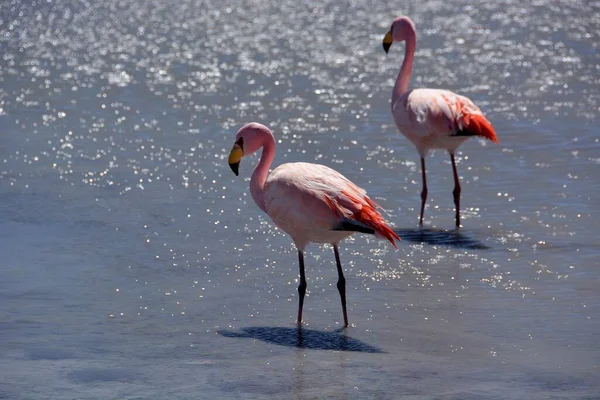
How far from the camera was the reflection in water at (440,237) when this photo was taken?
8.34 metres

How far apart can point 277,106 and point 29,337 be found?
676 centimetres

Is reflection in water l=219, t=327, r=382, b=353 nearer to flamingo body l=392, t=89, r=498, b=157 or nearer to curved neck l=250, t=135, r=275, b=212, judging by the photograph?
curved neck l=250, t=135, r=275, b=212

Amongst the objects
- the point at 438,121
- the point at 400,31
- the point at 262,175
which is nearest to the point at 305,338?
the point at 262,175

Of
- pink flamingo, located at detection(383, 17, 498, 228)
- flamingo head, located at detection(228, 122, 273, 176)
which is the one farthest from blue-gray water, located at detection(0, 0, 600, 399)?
flamingo head, located at detection(228, 122, 273, 176)

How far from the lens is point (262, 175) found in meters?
6.88

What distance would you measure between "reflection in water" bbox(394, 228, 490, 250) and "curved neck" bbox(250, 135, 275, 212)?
1840 mm

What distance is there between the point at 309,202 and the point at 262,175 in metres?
0.42

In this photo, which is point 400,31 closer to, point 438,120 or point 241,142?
point 438,120

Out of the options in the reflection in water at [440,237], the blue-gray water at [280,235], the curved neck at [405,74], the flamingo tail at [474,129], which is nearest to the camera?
the blue-gray water at [280,235]

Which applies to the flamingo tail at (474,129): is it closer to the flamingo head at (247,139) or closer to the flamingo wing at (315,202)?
the flamingo wing at (315,202)

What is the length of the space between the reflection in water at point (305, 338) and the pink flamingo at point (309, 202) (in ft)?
0.53

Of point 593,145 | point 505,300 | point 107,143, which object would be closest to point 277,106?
point 107,143

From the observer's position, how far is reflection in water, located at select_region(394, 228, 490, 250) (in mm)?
8336

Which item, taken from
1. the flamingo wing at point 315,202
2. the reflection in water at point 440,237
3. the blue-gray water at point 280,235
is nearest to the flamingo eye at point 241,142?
the flamingo wing at point 315,202
